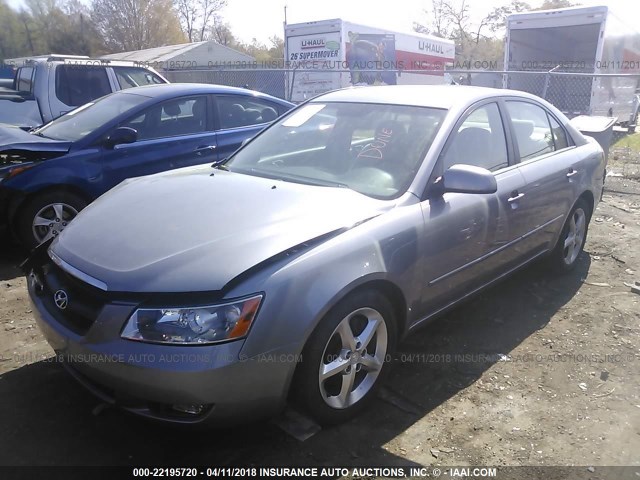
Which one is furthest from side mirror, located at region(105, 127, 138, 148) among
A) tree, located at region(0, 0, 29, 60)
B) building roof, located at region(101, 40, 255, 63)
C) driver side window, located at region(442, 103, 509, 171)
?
tree, located at region(0, 0, 29, 60)

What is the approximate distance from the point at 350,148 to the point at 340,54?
1384cm

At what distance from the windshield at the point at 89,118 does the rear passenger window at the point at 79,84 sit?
2075 millimetres

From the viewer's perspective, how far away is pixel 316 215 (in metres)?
2.74

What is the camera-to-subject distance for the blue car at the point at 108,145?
16.4 ft

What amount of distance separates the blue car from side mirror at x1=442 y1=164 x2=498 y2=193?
11.1ft

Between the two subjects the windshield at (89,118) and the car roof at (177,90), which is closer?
the windshield at (89,118)

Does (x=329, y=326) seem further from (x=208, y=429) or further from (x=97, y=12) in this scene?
(x=97, y=12)

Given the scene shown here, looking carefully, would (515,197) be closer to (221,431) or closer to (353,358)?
→ (353,358)

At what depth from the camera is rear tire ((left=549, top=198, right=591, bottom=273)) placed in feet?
15.3

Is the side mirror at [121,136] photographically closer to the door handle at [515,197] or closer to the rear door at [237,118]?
the rear door at [237,118]

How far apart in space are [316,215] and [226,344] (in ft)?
2.84

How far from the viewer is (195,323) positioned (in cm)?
222

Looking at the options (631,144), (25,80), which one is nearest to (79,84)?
(25,80)

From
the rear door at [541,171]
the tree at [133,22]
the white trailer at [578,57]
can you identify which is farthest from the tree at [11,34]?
the rear door at [541,171]
